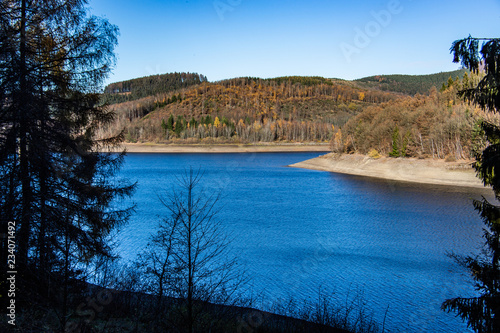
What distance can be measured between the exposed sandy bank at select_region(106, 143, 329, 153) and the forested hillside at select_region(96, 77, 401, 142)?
438 centimetres

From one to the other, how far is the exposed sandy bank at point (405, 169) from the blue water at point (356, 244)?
506 centimetres

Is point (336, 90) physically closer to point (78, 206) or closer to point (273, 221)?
point (273, 221)

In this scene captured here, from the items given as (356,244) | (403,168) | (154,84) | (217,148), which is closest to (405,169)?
(403,168)

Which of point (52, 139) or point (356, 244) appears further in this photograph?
point (356, 244)

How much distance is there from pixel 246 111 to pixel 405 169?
9954cm

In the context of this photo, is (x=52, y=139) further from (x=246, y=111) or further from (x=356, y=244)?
(x=246, y=111)

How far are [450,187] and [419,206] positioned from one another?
36.7 feet

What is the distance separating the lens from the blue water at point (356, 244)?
10445 mm

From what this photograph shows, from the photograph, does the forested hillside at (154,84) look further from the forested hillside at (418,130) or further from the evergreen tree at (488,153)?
the evergreen tree at (488,153)

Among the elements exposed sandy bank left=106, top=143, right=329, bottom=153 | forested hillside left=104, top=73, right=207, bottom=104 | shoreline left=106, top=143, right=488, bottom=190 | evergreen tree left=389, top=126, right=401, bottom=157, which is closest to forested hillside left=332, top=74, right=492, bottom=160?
evergreen tree left=389, top=126, right=401, bottom=157

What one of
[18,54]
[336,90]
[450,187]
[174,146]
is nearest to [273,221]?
[18,54]

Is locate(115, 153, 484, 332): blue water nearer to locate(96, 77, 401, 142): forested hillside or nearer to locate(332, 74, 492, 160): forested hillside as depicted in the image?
locate(332, 74, 492, 160): forested hillside

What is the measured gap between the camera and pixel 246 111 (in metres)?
137

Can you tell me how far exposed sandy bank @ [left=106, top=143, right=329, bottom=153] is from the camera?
94.1 metres
